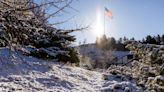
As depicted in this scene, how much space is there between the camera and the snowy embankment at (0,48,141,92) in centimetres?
1048

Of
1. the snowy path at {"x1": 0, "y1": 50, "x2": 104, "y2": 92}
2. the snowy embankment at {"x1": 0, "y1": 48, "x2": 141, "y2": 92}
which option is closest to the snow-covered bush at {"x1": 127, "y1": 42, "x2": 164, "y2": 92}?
the snowy embankment at {"x1": 0, "y1": 48, "x2": 141, "y2": 92}

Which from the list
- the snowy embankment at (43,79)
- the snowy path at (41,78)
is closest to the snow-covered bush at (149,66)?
the snowy embankment at (43,79)

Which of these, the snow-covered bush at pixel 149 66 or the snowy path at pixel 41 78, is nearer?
the snowy path at pixel 41 78

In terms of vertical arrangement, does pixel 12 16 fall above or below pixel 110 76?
above

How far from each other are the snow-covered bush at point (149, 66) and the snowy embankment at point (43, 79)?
81 centimetres

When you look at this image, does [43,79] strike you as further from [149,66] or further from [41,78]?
[149,66]

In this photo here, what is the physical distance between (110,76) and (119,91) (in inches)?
133

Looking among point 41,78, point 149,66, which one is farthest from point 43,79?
point 149,66

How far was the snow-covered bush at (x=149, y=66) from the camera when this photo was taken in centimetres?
1189

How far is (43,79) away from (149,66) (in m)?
3.84

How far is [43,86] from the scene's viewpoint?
11.0 metres

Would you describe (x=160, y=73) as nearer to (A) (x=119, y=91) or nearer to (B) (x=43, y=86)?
(A) (x=119, y=91)

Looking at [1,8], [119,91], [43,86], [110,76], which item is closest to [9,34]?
[1,8]

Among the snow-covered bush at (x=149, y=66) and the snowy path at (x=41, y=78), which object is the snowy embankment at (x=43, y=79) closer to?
the snowy path at (x=41, y=78)
